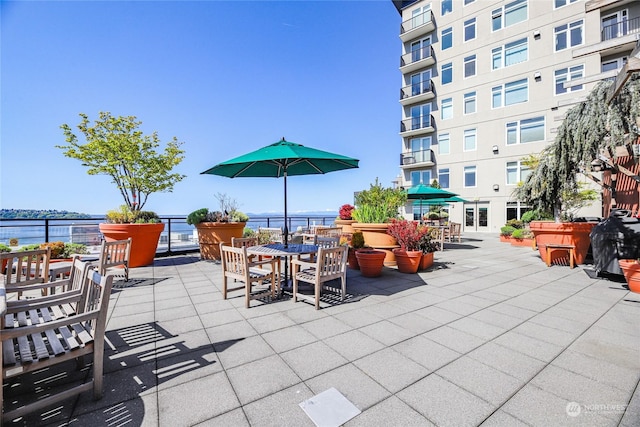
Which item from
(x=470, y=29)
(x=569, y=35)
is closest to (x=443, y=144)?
(x=470, y=29)

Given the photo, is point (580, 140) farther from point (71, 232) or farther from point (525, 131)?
point (71, 232)

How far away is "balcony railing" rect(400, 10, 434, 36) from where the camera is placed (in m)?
18.5

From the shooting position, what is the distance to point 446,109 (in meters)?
18.1

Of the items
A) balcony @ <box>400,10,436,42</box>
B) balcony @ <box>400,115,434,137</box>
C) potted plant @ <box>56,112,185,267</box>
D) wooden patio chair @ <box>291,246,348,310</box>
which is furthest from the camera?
balcony @ <box>400,115,434,137</box>

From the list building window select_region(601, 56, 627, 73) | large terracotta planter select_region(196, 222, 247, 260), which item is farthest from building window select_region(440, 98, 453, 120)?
large terracotta planter select_region(196, 222, 247, 260)

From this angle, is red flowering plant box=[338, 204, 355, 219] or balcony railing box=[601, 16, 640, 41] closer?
red flowering plant box=[338, 204, 355, 219]

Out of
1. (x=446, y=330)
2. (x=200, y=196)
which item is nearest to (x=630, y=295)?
(x=446, y=330)

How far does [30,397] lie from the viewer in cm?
167

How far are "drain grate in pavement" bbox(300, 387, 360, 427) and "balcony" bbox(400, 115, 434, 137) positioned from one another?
63.9ft

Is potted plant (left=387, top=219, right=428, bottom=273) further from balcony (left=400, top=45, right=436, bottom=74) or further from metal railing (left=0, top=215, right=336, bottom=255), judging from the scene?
balcony (left=400, top=45, right=436, bottom=74)

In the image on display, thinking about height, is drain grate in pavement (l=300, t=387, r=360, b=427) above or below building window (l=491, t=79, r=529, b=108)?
below

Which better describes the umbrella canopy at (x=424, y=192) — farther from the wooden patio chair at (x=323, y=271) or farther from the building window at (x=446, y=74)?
the building window at (x=446, y=74)

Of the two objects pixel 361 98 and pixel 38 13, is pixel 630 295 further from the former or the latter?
pixel 361 98

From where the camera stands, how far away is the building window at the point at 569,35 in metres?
13.5
